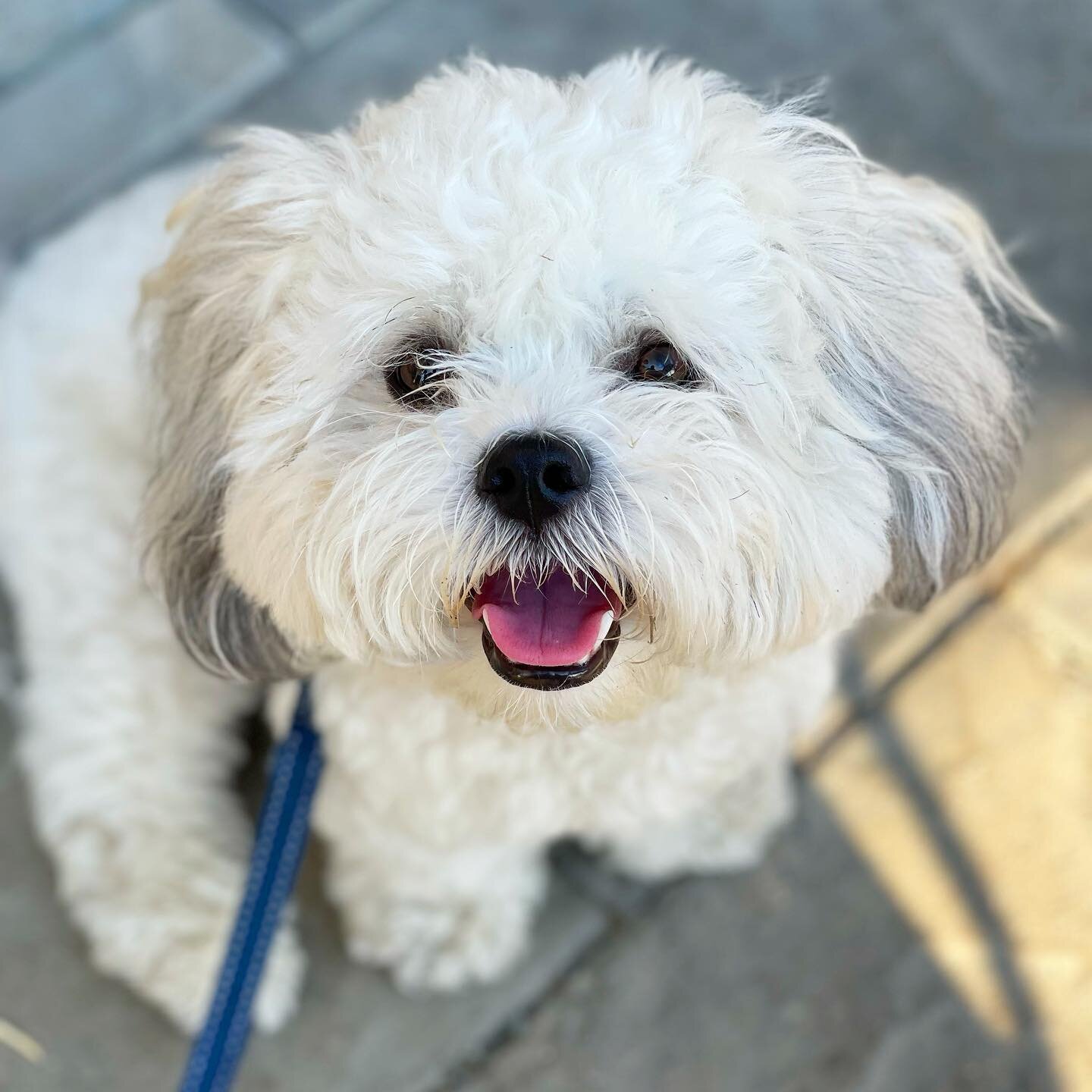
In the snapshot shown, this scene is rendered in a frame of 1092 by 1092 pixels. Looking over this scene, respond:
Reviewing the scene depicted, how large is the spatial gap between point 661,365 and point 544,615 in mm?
264

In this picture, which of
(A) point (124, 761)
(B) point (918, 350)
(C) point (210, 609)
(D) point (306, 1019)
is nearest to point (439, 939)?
(D) point (306, 1019)

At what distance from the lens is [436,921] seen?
1.73 meters

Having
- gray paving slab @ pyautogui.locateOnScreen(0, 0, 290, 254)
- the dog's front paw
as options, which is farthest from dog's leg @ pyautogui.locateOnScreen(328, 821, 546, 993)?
gray paving slab @ pyautogui.locateOnScreen(0, 0, 290, 254)

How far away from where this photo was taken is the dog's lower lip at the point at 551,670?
3.42 ft

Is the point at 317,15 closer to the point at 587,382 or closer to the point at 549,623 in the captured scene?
the point at 587,382

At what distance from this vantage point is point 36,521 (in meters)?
1.81

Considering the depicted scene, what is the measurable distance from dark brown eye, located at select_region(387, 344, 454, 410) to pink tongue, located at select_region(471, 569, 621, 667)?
0.19 m

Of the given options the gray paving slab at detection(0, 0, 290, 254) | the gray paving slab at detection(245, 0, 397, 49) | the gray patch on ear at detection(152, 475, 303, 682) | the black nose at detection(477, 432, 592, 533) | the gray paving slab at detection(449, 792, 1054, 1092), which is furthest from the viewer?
the gray paving slab at detection(245, 0, 397, 49)

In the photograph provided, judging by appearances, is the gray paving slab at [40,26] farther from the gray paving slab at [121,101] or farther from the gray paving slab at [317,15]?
the gray paving slab at [317,15]

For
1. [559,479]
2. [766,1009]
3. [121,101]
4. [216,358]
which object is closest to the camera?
[559,479]

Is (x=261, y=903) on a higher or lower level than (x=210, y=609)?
lower

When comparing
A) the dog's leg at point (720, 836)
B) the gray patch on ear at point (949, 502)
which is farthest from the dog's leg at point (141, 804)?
the gray patch on ear at point (949, 502)

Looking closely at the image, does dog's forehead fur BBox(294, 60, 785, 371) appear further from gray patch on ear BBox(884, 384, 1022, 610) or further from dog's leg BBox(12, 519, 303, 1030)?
dog's leg BBox(12, 519, 303, 1030)

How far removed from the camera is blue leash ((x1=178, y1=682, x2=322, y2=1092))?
4.35ft
